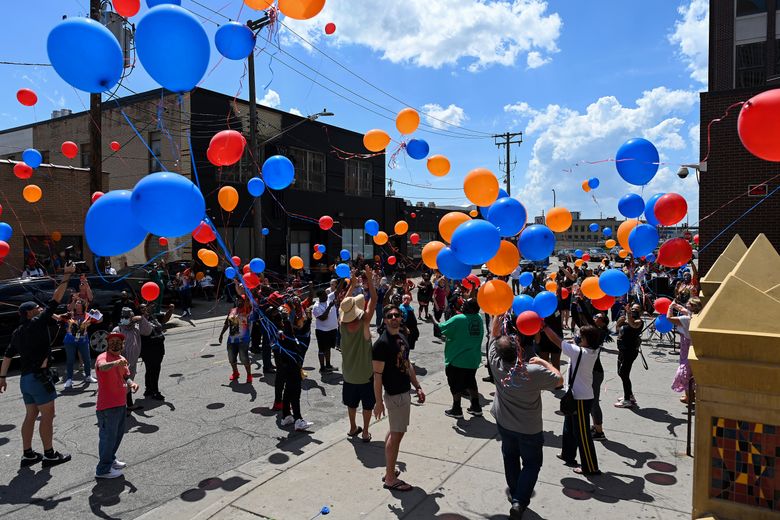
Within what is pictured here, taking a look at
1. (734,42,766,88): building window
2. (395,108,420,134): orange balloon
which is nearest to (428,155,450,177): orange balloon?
(395,108,420,134): orange balloon

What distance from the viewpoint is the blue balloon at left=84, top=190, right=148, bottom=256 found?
4188mm

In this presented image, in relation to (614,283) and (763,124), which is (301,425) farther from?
Result: (763,124)

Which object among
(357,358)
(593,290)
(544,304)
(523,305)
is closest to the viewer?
(357,358)

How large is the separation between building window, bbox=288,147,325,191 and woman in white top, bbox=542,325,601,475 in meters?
23.4

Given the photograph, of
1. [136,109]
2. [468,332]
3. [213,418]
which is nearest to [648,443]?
[468,332]

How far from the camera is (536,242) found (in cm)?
632

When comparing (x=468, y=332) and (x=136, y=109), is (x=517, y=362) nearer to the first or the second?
(x=468, y=332)

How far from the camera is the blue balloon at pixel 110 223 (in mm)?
4188

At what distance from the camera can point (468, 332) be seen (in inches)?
275

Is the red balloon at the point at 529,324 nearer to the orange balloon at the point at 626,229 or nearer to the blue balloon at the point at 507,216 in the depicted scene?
the blue balloon at the point at 507,216

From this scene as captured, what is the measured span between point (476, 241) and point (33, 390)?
496 centimetres

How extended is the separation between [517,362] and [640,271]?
8410mm

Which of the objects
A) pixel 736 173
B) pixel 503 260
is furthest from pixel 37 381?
pixel 736 173

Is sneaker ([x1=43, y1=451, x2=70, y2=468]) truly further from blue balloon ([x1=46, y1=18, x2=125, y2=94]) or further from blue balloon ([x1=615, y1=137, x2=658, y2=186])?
blue balloon ([x1=615, y1=137, x2=658, y2=186])
